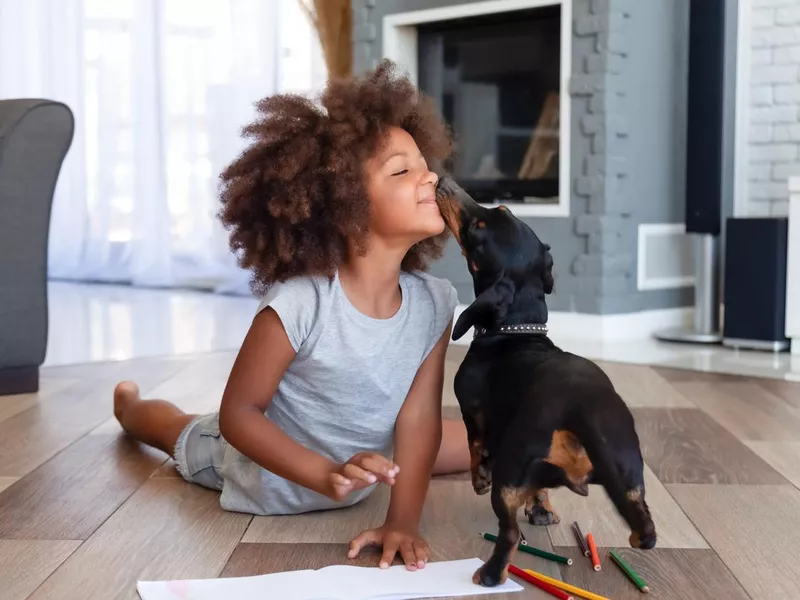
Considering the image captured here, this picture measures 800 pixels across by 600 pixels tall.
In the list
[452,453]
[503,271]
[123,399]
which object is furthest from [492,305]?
[123,399]

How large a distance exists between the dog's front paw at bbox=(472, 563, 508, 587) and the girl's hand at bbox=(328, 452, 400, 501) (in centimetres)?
14

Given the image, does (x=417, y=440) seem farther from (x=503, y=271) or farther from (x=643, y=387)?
(x=643, y=387)

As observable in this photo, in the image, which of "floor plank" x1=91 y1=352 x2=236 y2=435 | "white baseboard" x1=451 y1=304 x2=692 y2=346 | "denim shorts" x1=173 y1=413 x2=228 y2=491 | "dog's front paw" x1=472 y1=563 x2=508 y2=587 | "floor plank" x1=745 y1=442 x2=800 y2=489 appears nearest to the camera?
Answer: "dog's front paw" x1=472 y1=563 x2=508 y2=587

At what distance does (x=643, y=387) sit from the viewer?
2523 millimetres

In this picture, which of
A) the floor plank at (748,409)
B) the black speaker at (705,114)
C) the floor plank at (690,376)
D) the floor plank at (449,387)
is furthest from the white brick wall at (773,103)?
the floor plank at (449,387)

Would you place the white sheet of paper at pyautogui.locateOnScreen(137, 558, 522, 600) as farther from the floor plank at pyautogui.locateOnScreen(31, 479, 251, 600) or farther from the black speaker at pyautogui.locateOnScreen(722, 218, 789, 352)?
the black speaker at pyautogui.locateOnScreen(722, 218, 789, 352)

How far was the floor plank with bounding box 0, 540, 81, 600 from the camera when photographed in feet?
3.86

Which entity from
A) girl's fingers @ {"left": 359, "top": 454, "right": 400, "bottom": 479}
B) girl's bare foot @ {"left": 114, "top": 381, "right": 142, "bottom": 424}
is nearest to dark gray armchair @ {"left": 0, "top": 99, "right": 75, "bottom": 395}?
girl's bare foot @ {"left": 114, "top": 381, "right": 142, "bottom": 424}

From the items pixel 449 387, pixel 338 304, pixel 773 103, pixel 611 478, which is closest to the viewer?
pixel 611 478

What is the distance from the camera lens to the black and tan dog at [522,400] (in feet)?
3.43

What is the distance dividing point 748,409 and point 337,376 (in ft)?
3.99

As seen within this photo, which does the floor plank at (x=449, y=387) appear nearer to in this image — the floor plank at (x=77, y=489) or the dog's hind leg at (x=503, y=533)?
the floor plank at (x=77, y=489)

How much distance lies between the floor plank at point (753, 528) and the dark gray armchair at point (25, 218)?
4.87ft

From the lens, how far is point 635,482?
1.04 meters
